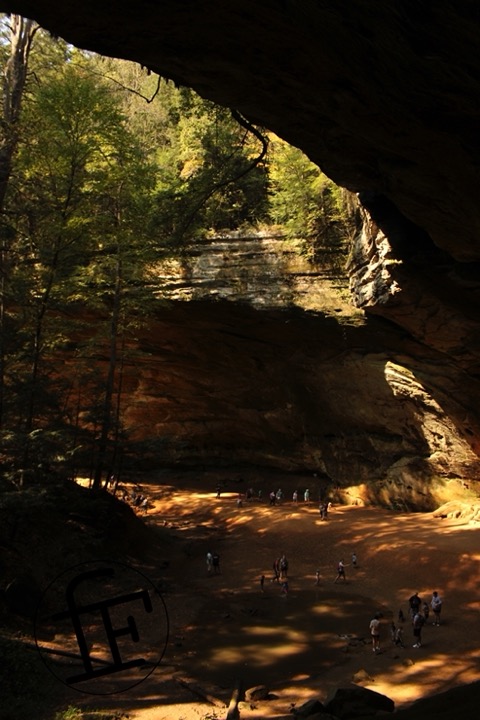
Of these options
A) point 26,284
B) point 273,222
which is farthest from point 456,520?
point 26,284

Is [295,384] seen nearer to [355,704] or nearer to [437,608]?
[437,608]

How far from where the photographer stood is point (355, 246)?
23.2 meters

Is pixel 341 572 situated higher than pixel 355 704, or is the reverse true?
pixel 341 572

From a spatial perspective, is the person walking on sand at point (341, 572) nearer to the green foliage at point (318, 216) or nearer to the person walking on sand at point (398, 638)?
the person walking on sand at point (398, 638)

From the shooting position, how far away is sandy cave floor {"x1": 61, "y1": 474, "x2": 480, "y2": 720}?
41.9ft

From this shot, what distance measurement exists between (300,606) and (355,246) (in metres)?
14.2

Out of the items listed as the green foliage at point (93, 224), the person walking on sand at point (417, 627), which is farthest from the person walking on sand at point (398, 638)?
the green foliage at point (93, 224)

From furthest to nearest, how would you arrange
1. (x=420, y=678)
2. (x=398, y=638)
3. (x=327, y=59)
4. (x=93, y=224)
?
1. (x=93, y=224)
2. (x=398, y=638)
3. (x=420, y=678)
4. (x=327, y=59)

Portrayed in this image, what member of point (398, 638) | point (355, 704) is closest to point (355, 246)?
point (398, 638)

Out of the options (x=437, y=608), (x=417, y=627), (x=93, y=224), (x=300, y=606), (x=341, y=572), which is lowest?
(x=300, y=606)

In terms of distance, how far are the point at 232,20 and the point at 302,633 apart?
1587 cm

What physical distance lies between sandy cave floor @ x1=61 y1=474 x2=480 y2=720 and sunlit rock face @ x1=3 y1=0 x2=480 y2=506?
16.7 feet

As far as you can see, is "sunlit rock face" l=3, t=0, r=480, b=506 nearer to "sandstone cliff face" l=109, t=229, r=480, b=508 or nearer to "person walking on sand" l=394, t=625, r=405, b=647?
"sandstone cliff face" l=109, t=229, r=480, b=508

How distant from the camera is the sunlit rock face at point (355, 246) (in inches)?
291
